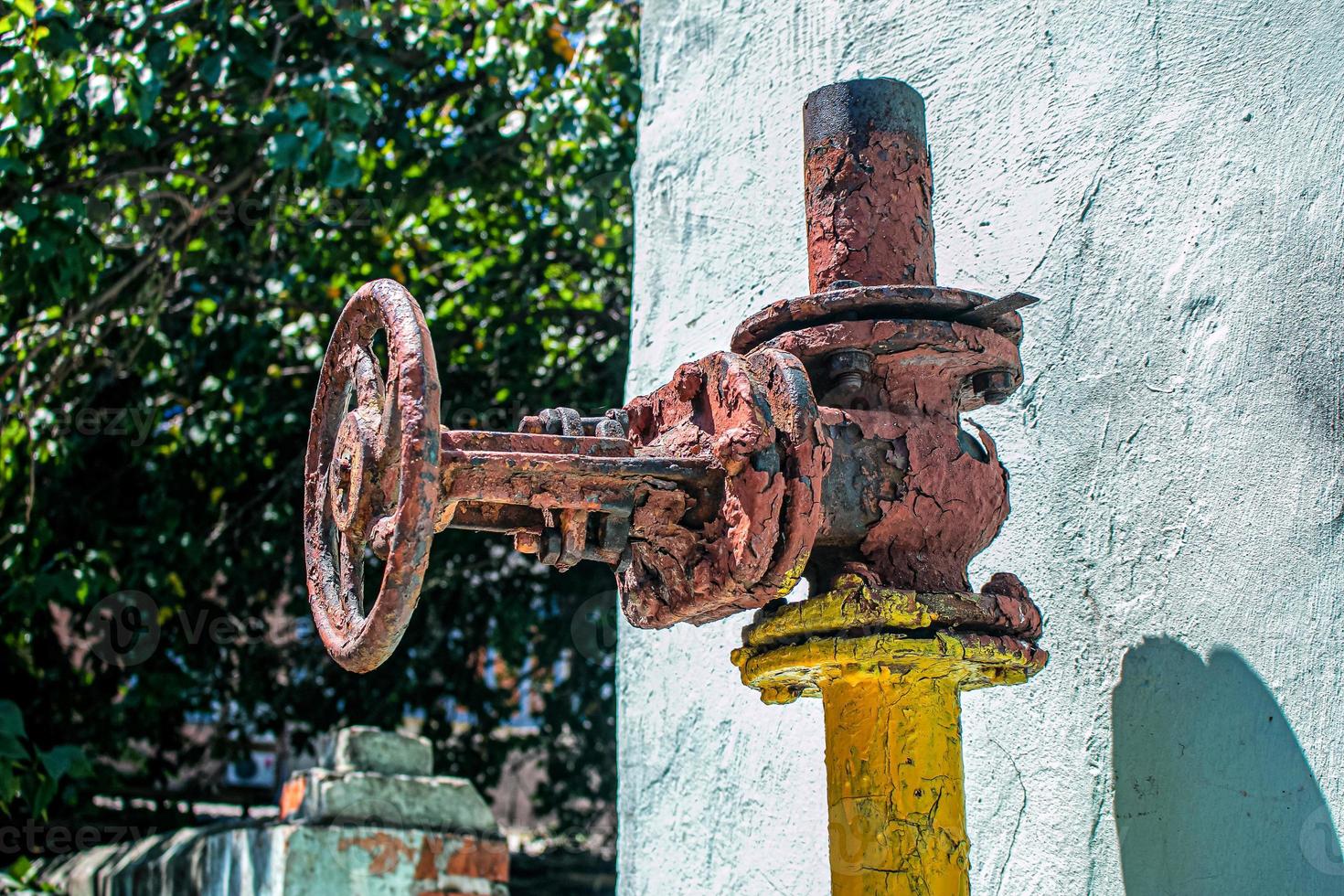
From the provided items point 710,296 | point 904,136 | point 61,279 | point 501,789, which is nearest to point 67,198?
point 61,279

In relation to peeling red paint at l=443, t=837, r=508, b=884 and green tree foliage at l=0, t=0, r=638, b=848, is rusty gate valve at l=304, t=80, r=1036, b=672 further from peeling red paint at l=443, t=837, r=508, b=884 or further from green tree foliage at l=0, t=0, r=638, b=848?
green tree foliage at l=0, t=0, r=638, b=848

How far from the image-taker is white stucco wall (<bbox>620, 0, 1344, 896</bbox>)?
4.58ft

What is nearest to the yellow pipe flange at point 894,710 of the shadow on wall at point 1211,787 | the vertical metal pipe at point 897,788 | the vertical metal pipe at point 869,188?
the vertical metal pipe at point 897,788

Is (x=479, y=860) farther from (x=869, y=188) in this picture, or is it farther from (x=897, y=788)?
(x=869, y=188)

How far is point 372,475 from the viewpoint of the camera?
120 centimetres

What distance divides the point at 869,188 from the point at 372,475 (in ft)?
2.04

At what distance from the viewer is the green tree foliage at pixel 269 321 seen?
4.07 metres

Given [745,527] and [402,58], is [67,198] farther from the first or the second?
[745,527]

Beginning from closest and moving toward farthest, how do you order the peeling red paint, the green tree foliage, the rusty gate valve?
1. the rusty gate valve
2. the peeling red paint
3. the green tree foliage

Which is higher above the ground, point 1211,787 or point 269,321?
point 269,321

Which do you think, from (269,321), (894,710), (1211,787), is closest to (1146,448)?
(1211,787)

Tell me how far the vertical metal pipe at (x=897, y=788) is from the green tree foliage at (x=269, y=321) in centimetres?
305

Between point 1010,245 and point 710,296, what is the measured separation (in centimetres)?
65

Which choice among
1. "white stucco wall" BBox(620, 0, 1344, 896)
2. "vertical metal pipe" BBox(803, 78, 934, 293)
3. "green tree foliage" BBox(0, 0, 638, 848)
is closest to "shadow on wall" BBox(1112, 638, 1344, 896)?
"white stucco wall" BBox(620, 0, 1344, 896)
